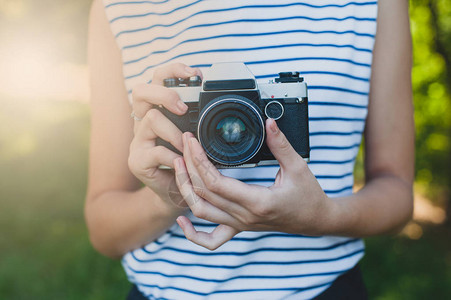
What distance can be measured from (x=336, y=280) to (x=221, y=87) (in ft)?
1.69

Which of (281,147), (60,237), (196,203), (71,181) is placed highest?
(281,147)

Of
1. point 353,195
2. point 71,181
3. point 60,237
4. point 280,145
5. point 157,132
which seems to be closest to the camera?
→ point 280,145

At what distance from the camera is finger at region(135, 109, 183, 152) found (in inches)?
33.2

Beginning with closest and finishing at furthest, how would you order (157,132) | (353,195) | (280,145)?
1. (280,145)
2. (157,132)
3. (353,195)

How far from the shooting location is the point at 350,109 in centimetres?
97

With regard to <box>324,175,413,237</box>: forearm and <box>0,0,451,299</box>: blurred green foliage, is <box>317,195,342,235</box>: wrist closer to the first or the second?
<box>324,175,413,237</box>: forearm

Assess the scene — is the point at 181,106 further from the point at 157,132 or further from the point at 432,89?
the point at 432,89

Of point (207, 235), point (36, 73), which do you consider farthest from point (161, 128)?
point (36, 73)

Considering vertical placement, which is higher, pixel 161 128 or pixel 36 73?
pixel 36 73

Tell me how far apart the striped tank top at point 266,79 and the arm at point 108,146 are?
0.10m

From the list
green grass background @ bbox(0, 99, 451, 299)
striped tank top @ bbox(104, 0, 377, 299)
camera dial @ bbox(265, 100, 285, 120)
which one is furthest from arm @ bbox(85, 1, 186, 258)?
green grass background @ bbox(0, 99, 451, 299)

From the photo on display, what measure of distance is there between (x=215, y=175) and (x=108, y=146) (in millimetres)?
402

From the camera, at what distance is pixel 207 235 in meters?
0.82

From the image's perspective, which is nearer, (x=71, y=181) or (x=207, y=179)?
(x=207, y=179)
